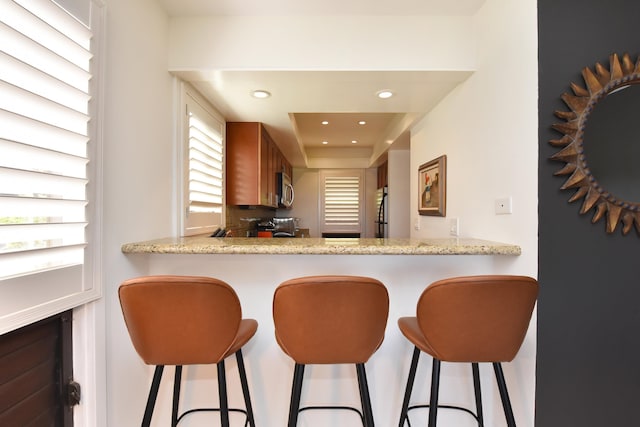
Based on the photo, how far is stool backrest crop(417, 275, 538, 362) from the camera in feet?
3.15

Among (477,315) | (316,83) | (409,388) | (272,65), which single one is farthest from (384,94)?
(409,388)

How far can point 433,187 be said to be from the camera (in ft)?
7.70

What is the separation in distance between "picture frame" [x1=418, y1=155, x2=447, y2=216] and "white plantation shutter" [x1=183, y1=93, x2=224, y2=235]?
68.8 inches

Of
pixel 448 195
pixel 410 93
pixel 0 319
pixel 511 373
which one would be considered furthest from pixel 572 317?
pixel 0 319

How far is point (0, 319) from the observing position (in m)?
0.83

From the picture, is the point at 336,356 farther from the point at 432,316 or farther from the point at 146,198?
the point at 146,198

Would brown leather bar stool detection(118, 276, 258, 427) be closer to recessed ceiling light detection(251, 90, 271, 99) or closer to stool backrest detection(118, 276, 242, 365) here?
stool backrest detection(118, 276, 242, 365)

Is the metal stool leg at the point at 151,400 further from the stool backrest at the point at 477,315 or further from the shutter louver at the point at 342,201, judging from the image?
the shutter louver at the point at 342,201

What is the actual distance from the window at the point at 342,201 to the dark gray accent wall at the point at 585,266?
438 centimetres

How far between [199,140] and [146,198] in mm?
691

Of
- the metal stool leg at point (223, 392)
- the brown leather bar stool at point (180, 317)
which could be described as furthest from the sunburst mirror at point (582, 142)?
the metal stool leg at point (223, 392)

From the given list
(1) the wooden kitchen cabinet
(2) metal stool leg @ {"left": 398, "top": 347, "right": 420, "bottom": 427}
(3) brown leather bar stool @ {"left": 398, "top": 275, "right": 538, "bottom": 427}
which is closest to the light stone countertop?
(3) brown leather bar stool @ {"left": 398, "top": 275, "right": 538, "bottom": 427}

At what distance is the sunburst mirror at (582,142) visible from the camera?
120 cm

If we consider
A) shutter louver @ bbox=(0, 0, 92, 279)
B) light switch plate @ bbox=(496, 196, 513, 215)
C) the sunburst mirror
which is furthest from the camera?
light switch plate @ bbox=(496, 196, 513, 215)
